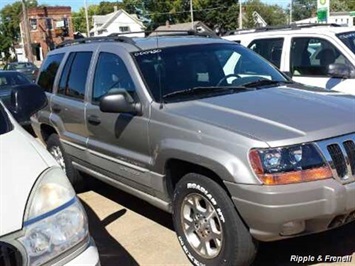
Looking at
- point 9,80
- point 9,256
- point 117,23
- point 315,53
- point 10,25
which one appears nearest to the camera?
point 9,256

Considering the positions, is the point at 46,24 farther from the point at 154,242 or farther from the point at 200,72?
the point at 154,242

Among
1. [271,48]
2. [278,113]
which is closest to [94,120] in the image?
[278,113]

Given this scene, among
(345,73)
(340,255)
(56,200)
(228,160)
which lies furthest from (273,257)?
(345,73)

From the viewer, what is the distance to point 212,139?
11.4ft

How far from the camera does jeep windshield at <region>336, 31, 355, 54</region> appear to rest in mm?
6821

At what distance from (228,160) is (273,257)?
1.14 m

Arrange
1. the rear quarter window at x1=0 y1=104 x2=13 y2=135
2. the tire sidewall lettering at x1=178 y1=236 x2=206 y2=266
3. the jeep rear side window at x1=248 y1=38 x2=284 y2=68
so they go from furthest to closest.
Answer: the jeep rear side window at x1=248 y1=38 x2=284 y2=68 < the tire sidewall lettering at x1=178 y1=236 x2=206 y2=266 < the rear quarter window at x1=0 y1=104 x2=13 y2=135

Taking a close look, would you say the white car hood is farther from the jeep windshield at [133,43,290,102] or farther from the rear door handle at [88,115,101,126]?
the rear door handle at [88,115,101,126]

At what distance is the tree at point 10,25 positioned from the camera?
8044 centimetres

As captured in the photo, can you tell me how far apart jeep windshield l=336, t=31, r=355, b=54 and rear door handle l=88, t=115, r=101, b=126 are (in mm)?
3790

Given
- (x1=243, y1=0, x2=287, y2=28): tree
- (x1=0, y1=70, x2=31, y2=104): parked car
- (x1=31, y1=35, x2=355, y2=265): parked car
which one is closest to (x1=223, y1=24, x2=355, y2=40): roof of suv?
(x1=31, y1=35, x2=355, y2=265): parked car

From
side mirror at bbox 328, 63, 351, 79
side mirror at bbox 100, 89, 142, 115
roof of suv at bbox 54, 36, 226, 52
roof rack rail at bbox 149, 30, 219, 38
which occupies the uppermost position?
roof rack rail at bbox 149, 30, 219, 38

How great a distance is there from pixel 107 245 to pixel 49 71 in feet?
9.20

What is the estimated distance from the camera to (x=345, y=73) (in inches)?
257
